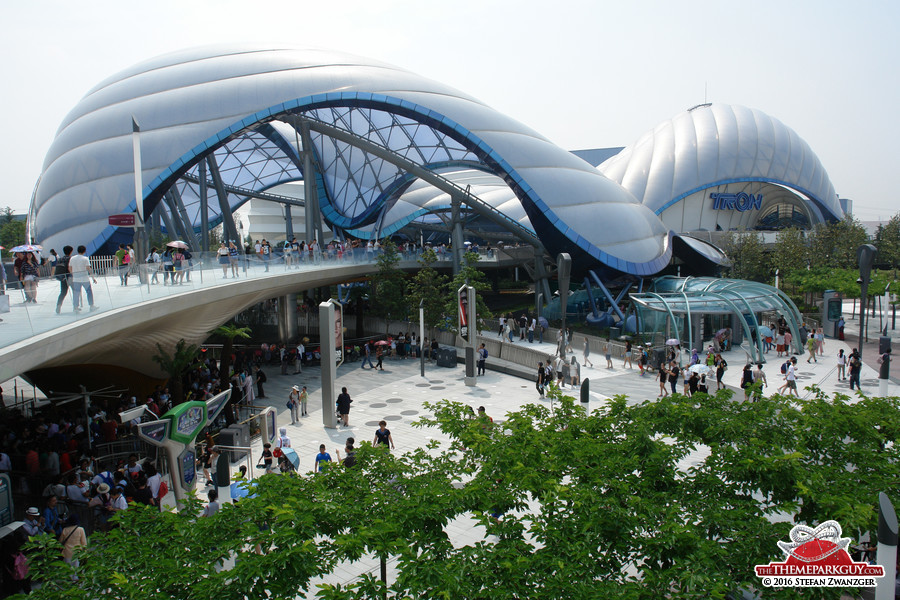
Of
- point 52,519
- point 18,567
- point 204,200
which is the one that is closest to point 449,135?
point 204,200

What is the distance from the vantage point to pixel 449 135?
35.9m

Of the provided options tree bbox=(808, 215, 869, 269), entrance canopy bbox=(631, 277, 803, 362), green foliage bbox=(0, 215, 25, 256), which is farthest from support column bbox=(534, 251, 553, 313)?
green foliage bbox=(0, 215, 25, 256)

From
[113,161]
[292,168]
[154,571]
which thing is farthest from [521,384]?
[292,168]

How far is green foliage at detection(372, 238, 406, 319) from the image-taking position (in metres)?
34.9

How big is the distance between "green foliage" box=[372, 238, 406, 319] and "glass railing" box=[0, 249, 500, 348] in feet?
28.2

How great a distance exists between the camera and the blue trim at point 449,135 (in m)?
32.0

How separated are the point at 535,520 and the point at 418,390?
55.0ft

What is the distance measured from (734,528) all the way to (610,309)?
30302mm

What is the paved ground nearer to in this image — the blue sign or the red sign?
the red sign

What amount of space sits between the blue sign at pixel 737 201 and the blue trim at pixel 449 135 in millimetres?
24482

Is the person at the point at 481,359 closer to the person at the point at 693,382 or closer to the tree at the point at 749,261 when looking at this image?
the person at the point at 693,382

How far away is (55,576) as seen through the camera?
5.90 metres

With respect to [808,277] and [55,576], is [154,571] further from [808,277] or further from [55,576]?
[808,277]

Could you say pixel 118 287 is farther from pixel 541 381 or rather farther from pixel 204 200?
pixel 204 200
